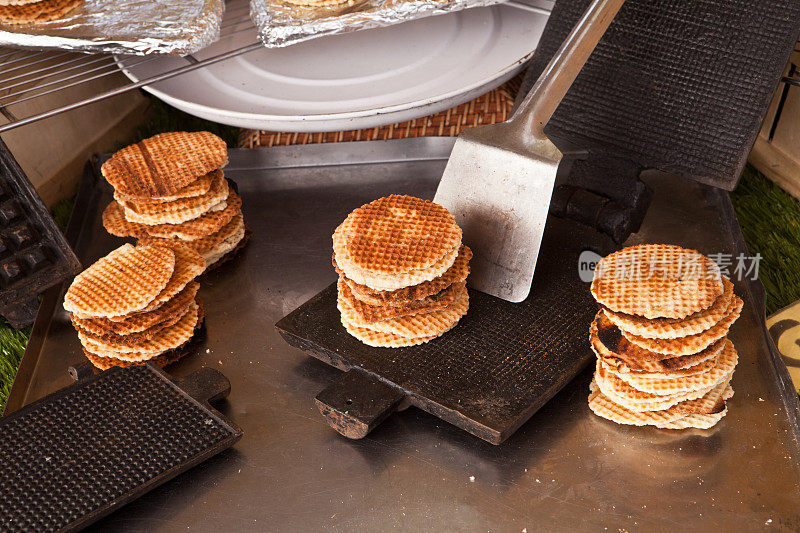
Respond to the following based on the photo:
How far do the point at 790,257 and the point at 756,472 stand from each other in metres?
0.66

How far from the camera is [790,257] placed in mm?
1561

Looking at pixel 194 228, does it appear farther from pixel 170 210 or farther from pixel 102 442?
pixel 102 442

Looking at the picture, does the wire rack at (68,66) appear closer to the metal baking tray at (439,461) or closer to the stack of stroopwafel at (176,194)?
the stack of stroopwafel at (176,194)

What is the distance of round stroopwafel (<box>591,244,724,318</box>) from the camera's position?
1.02m

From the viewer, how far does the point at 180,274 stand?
1235mm

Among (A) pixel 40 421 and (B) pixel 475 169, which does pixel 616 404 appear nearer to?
(B) pixel 475 169

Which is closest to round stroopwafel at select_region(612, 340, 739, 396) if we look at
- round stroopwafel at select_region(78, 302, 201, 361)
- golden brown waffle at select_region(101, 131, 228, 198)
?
round stroopwafel at select_region(78, 302, 201, 361)

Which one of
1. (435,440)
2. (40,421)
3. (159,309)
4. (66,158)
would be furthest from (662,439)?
(66,158)

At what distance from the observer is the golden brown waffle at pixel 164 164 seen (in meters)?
1.31

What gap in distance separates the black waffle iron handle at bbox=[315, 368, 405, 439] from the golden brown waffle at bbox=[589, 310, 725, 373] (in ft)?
0.99

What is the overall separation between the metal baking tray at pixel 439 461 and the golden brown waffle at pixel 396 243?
0.22 metres

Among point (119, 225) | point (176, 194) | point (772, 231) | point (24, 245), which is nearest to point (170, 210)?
point (176, 194)

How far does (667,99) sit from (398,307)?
675 mm

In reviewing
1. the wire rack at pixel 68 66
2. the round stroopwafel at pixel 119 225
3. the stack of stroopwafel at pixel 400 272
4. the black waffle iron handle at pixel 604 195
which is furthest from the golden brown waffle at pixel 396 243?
the wire rack at pixel 68 66
